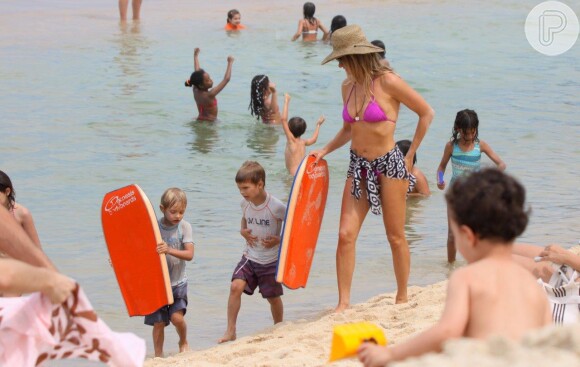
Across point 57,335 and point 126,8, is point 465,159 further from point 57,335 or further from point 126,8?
point 126,8

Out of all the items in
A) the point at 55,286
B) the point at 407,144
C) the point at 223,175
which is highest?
the point at 55,286

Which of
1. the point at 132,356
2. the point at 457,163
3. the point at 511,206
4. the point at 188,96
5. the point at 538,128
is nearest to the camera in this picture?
the point at 511,206

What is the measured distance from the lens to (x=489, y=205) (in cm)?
314

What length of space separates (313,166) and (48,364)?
2.03m

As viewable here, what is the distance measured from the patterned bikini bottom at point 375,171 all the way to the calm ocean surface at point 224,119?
3.67 feet

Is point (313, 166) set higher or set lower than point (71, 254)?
higher

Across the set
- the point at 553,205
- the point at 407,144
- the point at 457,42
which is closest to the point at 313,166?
the point at 407,144

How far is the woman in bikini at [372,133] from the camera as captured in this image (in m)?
6.24

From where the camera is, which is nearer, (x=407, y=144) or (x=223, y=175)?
(x=407, y=144)

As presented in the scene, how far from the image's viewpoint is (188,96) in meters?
16.5

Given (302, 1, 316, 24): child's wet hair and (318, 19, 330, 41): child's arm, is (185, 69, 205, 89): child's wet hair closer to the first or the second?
(302, 1, 316, 24): child's wet hair

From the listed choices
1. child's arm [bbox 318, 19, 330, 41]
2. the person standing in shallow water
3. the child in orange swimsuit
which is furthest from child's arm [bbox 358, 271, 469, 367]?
the person standing in shallow water

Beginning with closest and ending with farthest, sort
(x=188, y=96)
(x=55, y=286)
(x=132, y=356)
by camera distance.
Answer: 1. (x=55, y=286)
2. (x=132, y=356)
3. (x=188, y=96)

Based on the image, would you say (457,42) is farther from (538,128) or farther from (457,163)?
(457,163)
